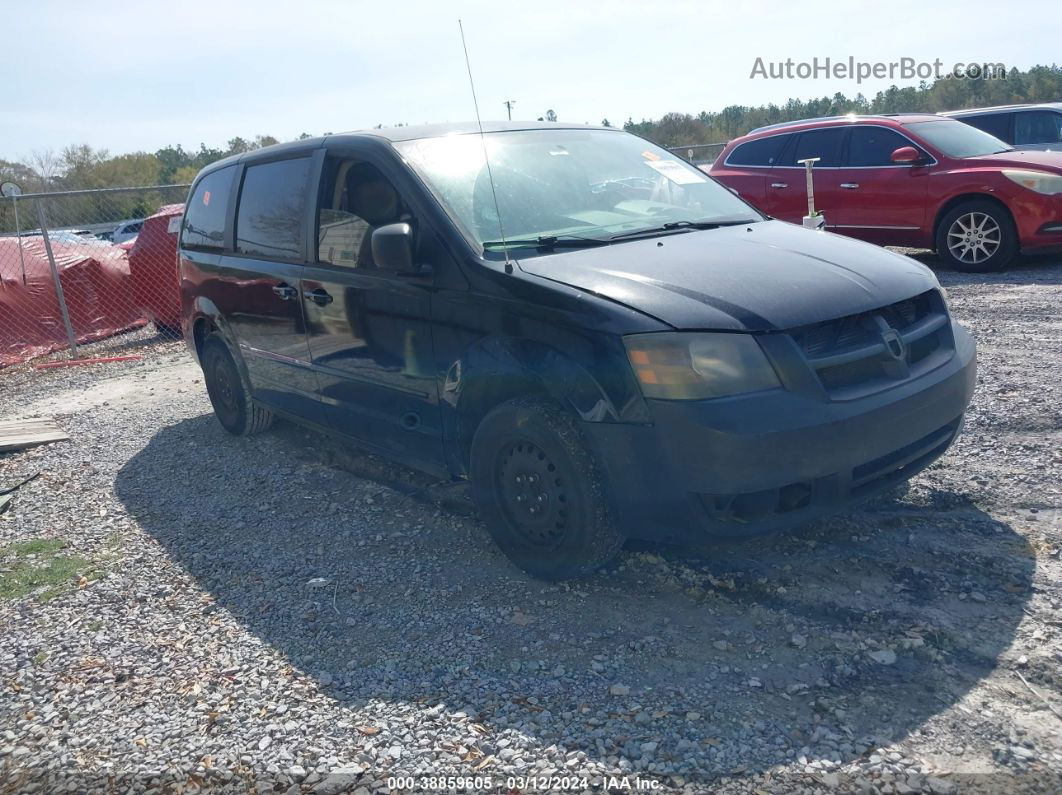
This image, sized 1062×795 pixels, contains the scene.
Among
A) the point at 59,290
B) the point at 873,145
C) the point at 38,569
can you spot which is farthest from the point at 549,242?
the point at 59,290

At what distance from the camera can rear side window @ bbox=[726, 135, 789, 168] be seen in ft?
36.8

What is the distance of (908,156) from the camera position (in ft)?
32.3

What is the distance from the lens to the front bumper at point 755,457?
122 inches

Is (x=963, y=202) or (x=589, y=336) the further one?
(x=963, y=202)

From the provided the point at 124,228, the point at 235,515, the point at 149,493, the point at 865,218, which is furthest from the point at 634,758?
the point at 124,228

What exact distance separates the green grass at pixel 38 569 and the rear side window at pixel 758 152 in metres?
9.09

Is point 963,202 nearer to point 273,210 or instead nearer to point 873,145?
point 873,145

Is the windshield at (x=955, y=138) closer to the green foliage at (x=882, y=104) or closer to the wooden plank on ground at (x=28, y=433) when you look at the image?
the wooden plank on ground at (x=28, y=433)

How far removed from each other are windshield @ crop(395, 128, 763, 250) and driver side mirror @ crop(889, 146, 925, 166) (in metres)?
5.84

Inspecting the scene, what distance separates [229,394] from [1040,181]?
797 centimetres

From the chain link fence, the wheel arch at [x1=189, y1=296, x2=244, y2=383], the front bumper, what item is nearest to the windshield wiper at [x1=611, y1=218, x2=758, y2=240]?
the front bumper

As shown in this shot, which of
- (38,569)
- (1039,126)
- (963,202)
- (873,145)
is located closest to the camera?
(38,569)

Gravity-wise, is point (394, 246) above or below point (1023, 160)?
above

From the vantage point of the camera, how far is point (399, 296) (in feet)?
13.6
